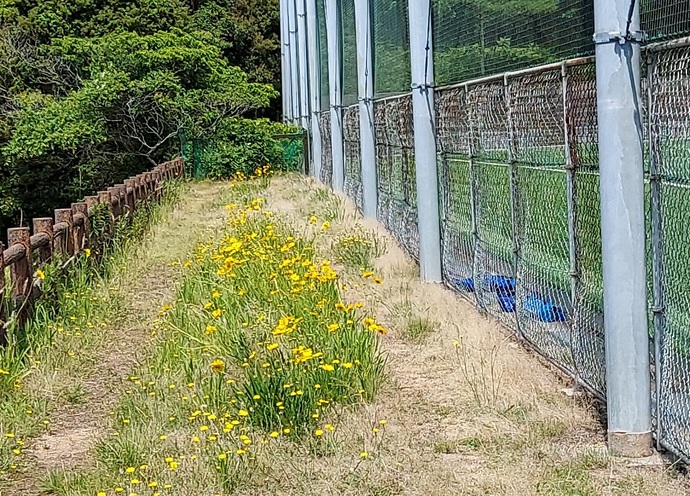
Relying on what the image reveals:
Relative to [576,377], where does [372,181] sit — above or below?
above

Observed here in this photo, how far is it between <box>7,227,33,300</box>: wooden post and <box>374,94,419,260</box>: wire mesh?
3.59 m

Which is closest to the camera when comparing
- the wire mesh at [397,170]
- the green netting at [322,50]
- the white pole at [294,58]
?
the wire mesh at [397,170]

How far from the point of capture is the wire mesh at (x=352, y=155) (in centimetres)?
1402

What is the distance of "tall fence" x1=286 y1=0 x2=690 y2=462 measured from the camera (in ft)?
13.2

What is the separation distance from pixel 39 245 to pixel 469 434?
12.9 ft

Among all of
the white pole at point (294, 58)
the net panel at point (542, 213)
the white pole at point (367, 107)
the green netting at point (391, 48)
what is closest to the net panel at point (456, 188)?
the net panel at point (542, 213)

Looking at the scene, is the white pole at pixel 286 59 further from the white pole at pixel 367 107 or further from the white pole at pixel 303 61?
the white pole at pixel 367 107

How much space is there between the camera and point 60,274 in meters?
7.94

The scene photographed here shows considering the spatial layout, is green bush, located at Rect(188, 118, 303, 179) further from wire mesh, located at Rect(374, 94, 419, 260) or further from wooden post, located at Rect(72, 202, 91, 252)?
wooden post, located at Rect(72, 202, 91, 252)

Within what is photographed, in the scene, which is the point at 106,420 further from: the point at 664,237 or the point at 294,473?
the point at 664,237

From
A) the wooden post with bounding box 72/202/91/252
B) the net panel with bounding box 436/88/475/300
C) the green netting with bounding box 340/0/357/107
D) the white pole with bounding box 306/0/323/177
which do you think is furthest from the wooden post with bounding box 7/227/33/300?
the white pole with bounding box 306/0/323/177

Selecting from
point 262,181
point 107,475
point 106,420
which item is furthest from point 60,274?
point 262,181

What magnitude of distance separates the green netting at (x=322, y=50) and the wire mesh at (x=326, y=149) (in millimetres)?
290

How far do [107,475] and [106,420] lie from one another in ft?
3.55
